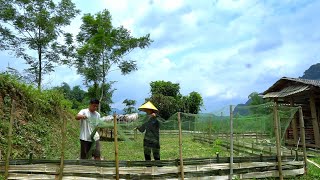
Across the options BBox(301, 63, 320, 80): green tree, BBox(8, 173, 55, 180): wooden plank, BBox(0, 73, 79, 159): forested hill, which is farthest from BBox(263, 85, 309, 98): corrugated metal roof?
BBox(301, 63, 320, 80): green tree

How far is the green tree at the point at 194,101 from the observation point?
1513 inches

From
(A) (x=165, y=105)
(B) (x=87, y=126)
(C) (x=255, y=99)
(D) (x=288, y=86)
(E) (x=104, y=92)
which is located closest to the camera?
(B) (x=87, y=126)

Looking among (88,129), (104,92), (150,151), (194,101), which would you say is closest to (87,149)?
(88,129)

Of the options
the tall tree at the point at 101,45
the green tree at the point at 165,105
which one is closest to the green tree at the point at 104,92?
the tall tree at the point at 101,45

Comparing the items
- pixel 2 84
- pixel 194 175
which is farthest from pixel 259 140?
pixel 2 84

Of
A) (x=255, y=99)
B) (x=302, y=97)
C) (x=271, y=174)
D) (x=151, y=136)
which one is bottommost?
(x=271, y=174)

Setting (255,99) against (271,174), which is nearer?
(271,174)

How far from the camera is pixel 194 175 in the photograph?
6.80 metres

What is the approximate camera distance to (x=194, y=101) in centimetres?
3869

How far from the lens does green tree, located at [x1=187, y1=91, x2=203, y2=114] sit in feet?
126

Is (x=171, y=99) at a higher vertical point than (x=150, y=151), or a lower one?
higher

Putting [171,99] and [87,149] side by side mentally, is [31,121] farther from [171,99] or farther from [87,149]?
[171,99]

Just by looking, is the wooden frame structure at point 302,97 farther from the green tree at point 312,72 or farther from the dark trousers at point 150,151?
the green tree at point 312,72

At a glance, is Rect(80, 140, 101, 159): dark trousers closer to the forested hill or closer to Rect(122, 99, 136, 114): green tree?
the forested hill
